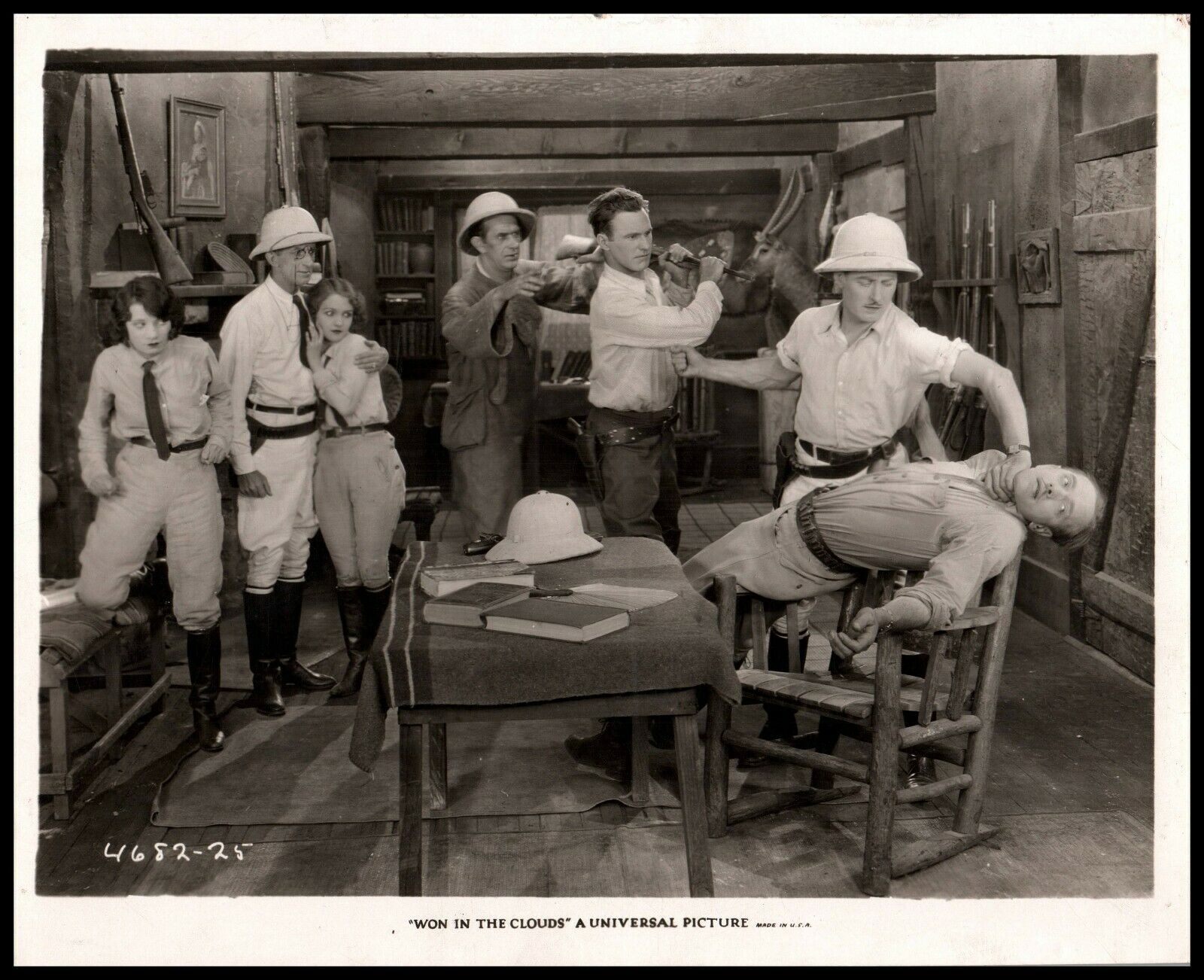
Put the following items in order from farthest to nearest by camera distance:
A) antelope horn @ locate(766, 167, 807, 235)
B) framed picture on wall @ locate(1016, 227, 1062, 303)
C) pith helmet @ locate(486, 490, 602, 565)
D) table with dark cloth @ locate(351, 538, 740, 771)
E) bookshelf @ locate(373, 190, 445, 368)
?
bookshelf @ locate(373, 190, 445, 368)
antelope horn @ locate(766, 167, 807, 235)
framed picture on wall @ locate(1016, 227, 1062, 303)
pith helmet @ locate(486, 490, 602, 565)
table with dark cloth @ locate(351, 538, 740, 771)

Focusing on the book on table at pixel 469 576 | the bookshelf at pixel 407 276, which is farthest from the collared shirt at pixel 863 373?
the bookshelf at pixel 407 276

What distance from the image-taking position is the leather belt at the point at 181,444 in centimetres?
493

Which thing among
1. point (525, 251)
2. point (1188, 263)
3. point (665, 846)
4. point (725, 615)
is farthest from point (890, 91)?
point (525, 251)

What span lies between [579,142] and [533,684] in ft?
24.2

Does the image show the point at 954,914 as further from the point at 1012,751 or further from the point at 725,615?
the point at 1012,751

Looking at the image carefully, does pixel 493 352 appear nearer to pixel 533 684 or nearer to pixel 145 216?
pixel 145 216

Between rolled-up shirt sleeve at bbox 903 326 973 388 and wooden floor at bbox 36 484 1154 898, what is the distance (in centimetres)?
147

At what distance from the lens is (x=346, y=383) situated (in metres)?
5.74

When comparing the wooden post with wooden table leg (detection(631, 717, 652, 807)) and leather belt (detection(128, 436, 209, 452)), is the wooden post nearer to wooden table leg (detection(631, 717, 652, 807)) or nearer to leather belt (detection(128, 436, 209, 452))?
wooden table leg (detection(631, 717, 652, 807))

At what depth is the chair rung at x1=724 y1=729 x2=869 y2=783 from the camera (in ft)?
12.9

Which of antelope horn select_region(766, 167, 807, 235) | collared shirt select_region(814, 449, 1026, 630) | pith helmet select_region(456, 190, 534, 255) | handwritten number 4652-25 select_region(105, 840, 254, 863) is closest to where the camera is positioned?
collared shirt select_region(814, 449, 1026, 630)

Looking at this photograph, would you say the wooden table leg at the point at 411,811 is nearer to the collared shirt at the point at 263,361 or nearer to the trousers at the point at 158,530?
the trousers at the point at 158,530

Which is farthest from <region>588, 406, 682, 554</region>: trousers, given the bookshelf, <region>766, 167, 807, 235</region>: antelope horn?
the bookshelf

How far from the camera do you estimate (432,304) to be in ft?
45.7
